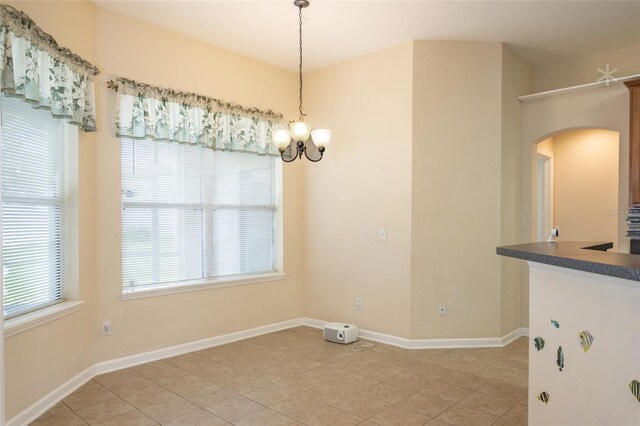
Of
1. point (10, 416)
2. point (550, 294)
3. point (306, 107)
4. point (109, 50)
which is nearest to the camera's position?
point (550, 294)

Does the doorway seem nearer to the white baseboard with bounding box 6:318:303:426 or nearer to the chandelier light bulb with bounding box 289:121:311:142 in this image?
the chandelier light bulb with bounding box 289:121:311:142

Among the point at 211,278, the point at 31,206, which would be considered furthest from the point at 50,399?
the point at 211,278

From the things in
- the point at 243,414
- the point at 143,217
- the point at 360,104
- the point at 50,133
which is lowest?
the point at 243,414

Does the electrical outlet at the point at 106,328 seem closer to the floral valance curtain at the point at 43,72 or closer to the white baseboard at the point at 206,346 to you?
the white baseboard at the point at 206,346

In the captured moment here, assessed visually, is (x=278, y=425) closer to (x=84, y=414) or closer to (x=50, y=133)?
(x=84, y=414)

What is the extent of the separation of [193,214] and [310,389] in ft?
6.81

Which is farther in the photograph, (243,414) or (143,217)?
(143,217)

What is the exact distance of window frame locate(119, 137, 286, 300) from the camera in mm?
3826

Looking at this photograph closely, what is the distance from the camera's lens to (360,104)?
4.74 m

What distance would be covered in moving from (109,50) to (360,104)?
2501mm

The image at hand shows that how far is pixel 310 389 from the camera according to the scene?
3.29 m

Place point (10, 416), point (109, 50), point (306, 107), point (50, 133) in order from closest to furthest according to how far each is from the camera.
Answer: point (10, 416)
point (50, 133)
point (109, 50)
point (306, 107)

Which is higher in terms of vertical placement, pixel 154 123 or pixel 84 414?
pixel 154 123

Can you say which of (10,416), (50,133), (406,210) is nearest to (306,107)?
(406,210)
